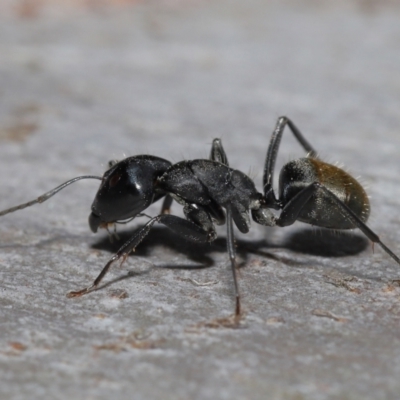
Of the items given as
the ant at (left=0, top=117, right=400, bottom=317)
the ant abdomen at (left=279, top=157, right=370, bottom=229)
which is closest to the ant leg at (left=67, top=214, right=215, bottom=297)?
the ant at (left=0, top=117, right=400, bottom=317)

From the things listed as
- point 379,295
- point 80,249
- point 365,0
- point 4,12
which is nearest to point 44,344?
point 80,249

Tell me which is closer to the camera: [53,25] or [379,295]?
[379,295]

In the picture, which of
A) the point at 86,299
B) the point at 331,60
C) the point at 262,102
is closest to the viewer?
the point at 86,299

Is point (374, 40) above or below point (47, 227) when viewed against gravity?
above

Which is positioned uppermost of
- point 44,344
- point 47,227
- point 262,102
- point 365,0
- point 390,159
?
point 365,0

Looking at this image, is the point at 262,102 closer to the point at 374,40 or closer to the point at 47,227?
the point at 374,40

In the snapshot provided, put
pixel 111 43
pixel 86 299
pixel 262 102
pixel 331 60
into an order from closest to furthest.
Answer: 1. pixel 86 299
2. pixel 262 102
3. pixel 331 60
4. pixel 111 43

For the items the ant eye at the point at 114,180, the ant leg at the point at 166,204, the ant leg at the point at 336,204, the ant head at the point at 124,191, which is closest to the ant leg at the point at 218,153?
the ant leg at the point at 166,204

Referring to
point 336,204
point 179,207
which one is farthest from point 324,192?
point 179,207
